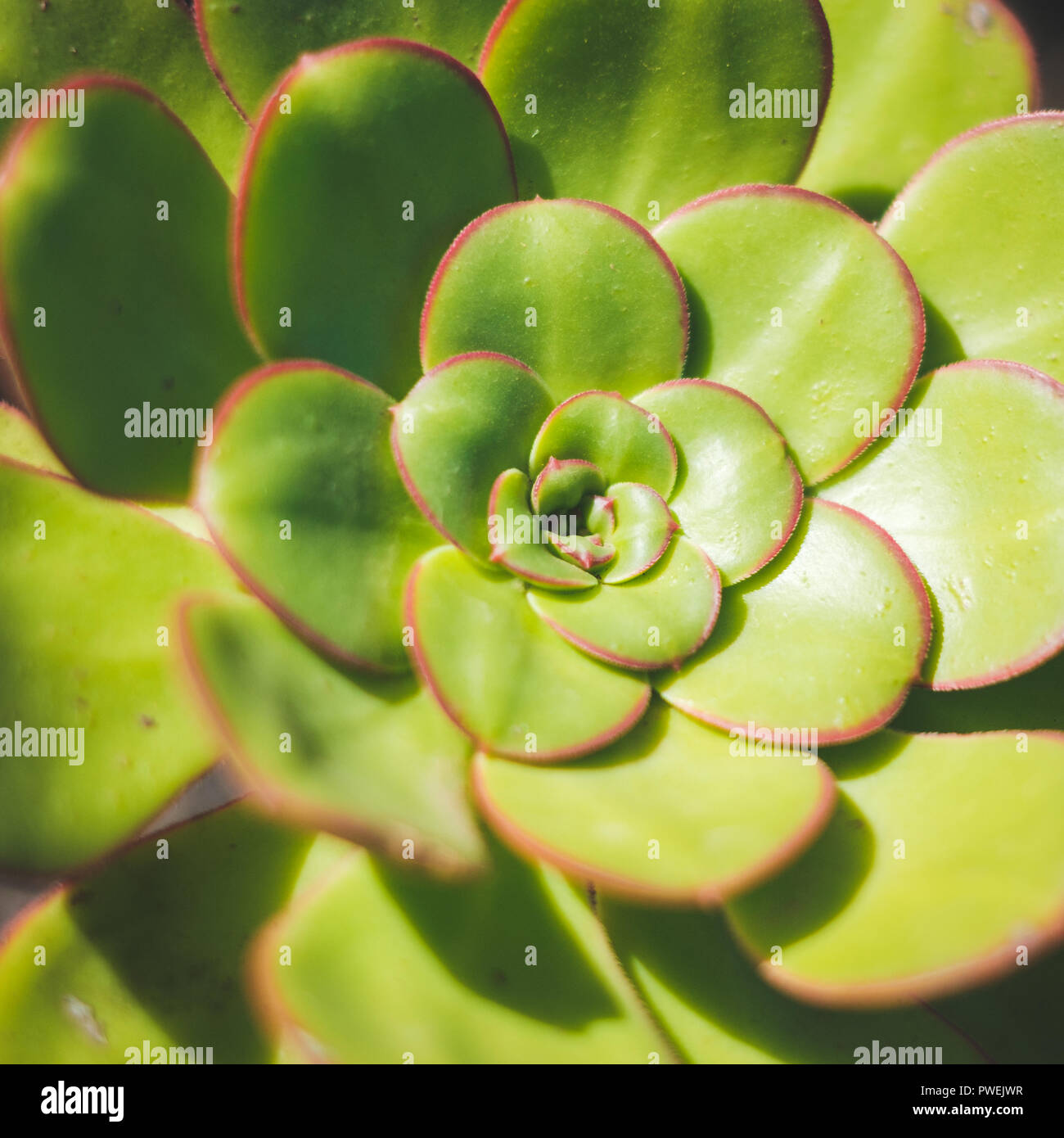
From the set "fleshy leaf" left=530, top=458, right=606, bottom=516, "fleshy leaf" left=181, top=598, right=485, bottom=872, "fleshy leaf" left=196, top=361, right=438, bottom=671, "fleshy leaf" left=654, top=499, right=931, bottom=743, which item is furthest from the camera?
"fleshy leaf" left=530, top=458, right=606, bottom=516

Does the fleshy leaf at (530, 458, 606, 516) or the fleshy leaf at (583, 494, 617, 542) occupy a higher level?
the fleshy leaf at (530, 458, 606, 516)

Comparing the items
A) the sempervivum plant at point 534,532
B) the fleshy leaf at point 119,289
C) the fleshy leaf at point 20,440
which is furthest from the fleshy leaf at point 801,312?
the fleshy leaf at point 20,440

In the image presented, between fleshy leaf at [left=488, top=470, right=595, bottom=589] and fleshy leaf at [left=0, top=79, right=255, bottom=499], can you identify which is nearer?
fleshy leaf at [left=0, top=79, right=255, bottom=499]

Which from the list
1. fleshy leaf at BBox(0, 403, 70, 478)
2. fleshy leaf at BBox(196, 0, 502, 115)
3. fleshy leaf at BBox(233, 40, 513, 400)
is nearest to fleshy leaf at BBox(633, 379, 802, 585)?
fleshy leaf at BBox(233, 40, 513, 400)

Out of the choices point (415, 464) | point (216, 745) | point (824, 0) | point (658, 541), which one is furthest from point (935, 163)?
point (216, 745)

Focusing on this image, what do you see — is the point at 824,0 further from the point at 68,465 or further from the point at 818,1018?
the point at 818,1018

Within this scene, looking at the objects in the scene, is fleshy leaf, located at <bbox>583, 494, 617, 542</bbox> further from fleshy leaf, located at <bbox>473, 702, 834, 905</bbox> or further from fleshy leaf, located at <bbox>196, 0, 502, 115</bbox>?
fleshy leaf, located at <bbox>196, 0, 502, 115</bbox>

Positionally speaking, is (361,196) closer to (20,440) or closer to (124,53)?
(124,53)

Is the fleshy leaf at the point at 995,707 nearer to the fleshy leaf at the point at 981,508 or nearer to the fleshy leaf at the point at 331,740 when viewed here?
the fleshy leaf at the point at 981,508

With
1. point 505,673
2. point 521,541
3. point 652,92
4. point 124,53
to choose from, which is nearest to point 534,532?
point 521,541
